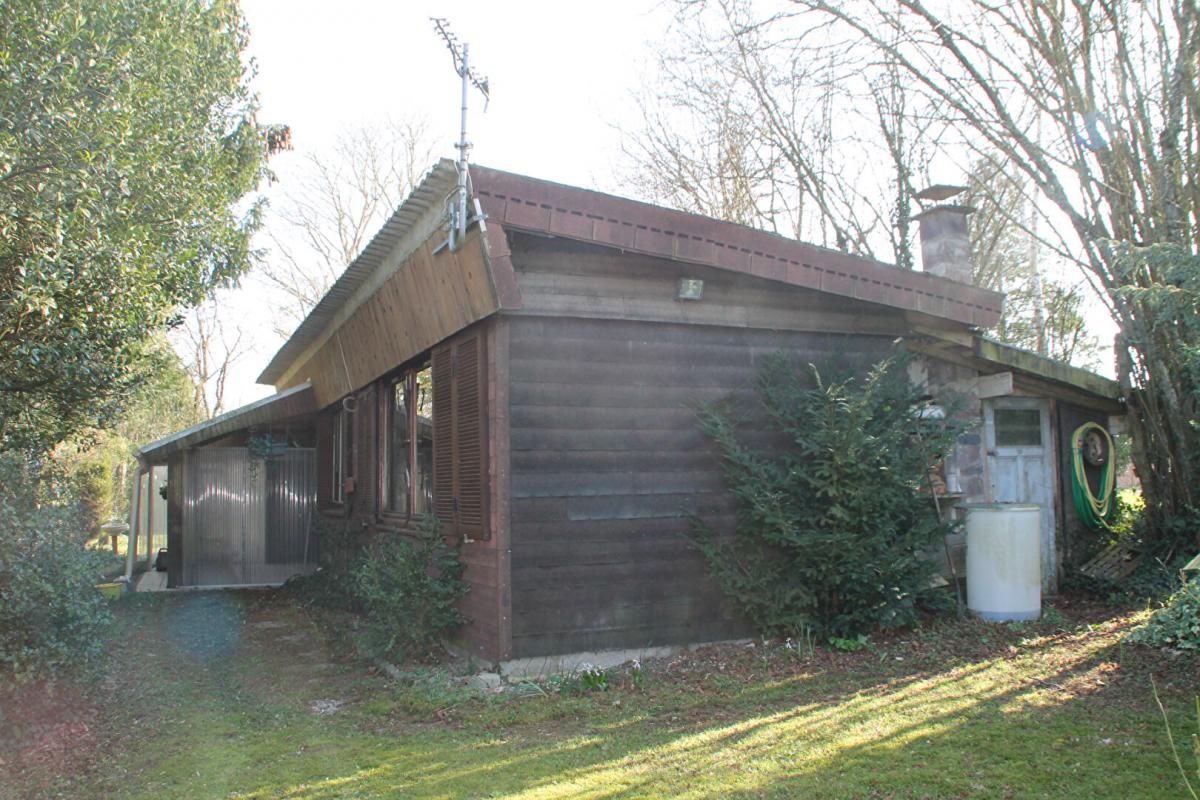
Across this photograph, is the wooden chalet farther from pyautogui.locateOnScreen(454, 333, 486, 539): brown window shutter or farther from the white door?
the white door

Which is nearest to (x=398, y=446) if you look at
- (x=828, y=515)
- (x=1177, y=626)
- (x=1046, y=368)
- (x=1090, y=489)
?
(x=828, y=515)

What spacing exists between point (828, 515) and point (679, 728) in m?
2.54

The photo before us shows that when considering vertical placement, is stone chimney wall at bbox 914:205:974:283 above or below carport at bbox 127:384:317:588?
above

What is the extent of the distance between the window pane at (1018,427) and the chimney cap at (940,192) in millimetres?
2487

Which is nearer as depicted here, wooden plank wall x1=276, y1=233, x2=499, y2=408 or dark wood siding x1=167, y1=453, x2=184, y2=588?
wooden plank wall x1=276, y1=233, x2=499, y2=408

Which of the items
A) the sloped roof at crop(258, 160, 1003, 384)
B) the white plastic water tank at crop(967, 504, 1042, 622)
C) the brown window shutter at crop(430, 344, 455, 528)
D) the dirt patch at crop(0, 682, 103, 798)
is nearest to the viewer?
the dirt patch at crop(0, 682, 103, 798)

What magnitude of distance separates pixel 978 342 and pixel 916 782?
212 inches

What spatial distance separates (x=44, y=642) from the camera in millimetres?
5676

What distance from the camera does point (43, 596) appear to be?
18.5 ft

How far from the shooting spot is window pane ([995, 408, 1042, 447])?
31.3 feet

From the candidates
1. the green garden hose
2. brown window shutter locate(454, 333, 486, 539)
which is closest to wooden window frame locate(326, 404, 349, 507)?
brown window shutter locate(454, 333, 486, 539)

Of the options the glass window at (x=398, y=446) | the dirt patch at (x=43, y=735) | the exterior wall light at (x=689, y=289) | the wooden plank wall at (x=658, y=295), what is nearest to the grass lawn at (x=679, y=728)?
the dirt patch at (x=43, y=735)

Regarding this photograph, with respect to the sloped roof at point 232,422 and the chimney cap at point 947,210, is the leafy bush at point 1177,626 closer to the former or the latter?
the chimney cap at point 947,210

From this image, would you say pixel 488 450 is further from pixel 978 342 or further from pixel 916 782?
pixel 978 342
